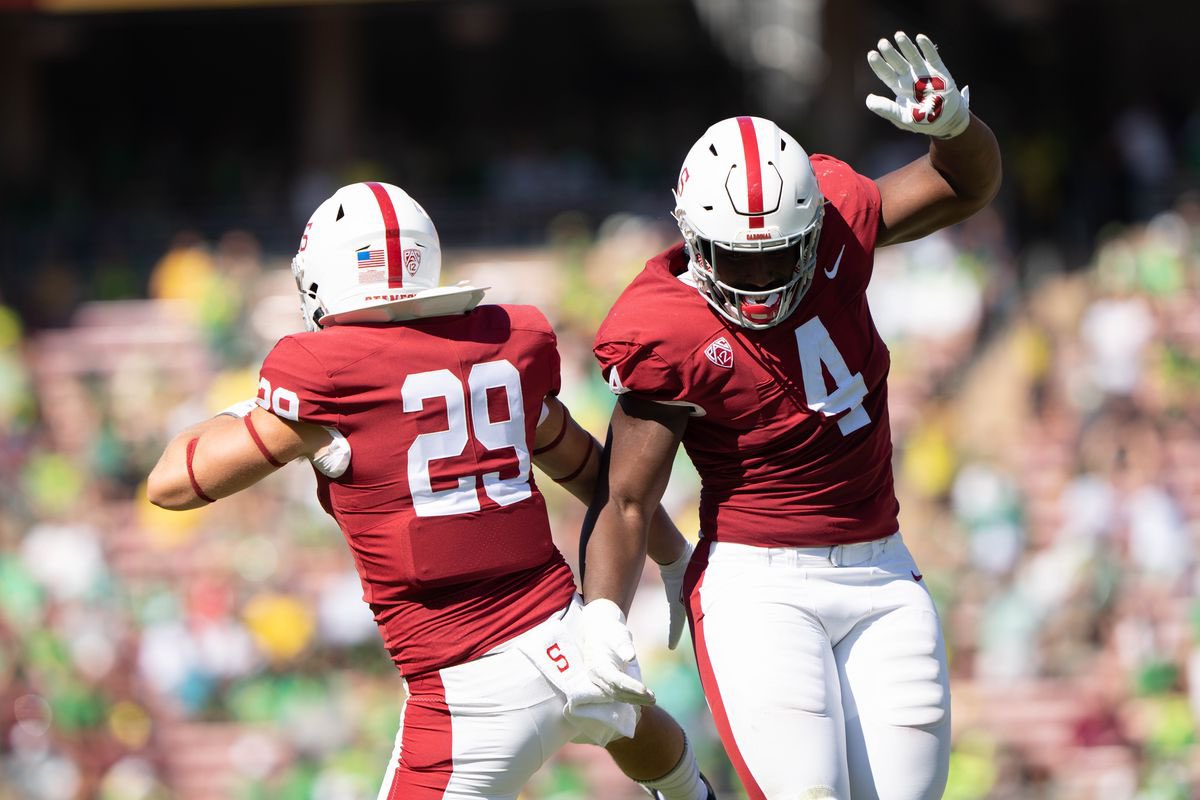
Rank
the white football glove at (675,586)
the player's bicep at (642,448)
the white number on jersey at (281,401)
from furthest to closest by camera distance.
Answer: the white football glove at (675,586) → the player's bicep at (642,448) → the white number on jersey at (281,401)

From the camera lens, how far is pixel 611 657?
3.31m

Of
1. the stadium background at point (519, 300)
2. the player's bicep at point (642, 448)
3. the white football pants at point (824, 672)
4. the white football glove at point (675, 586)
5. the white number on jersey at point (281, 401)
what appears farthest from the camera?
the stadium background at point (519, 300)

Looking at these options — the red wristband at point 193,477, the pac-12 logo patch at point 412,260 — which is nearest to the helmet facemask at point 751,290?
the pac-12 logo patch at point 412,260

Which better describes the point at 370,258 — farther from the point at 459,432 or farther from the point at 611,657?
the point at 611,657

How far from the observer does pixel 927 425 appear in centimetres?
1030

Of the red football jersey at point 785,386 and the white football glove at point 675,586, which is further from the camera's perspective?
the white football glove at point 675,586

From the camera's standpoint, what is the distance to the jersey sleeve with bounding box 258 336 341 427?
3268mm

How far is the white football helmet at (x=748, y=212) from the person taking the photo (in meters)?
3.29

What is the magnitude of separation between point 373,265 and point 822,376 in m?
0.99

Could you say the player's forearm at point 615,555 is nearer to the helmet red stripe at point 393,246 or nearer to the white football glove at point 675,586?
the white football glove at point 675,586

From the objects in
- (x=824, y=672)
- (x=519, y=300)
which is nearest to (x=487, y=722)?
(x=824, y=672)

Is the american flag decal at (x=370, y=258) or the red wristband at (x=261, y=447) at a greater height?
the american flag decal at (x=370, y=258)

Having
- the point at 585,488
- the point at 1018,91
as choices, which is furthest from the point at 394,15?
the point at 585,488

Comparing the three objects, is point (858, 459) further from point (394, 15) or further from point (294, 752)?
point (394, 15)
